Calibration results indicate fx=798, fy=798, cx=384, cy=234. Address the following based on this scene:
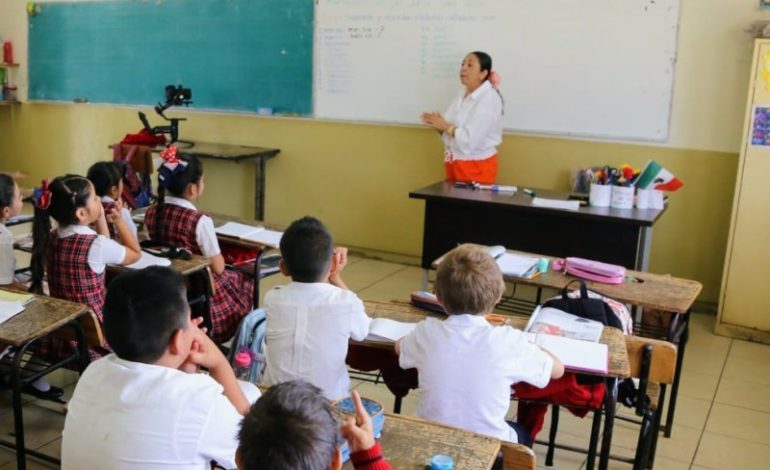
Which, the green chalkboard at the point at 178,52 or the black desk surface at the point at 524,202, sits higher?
the green chalkboard at the point at 178,52

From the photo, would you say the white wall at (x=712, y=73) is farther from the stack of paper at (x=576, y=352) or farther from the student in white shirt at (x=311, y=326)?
the student in white shirt at (x=311, y=326)

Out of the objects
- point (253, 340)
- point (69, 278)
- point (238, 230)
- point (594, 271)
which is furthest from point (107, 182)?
point (594, 271)

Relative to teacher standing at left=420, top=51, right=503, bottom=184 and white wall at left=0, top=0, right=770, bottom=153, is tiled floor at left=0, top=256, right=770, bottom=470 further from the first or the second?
teacher standing at left=420, top=51, right=503, bottom=184

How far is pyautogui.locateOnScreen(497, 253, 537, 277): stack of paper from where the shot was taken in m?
2.95

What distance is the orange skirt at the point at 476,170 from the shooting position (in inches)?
198

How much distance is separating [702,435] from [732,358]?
3.43 feet

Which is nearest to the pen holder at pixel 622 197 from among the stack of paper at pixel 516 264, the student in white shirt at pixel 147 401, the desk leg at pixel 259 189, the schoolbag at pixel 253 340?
the stack of paper at pixel 516 264

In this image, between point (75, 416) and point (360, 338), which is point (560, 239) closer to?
point (360, 338)

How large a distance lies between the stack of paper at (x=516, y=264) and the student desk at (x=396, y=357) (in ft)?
1.73

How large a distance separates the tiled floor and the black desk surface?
2.52 feet

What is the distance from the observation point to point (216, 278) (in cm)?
339

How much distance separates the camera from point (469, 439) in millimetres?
1601

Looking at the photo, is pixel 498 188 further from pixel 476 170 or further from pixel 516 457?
pixel 516 457

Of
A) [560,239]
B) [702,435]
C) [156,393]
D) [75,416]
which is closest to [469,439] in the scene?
[156,393]
